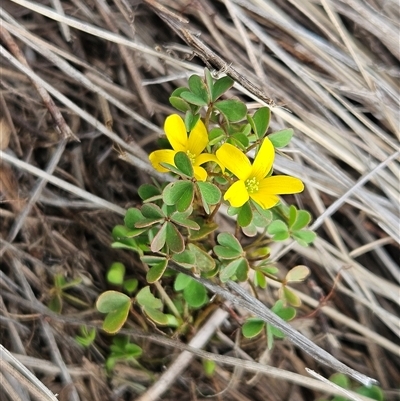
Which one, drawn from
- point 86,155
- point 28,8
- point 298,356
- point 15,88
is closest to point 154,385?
point 298,356

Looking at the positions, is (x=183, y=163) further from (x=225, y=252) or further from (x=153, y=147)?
(x=153, y=147)

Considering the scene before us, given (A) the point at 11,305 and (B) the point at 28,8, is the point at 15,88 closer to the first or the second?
(B) the point at 28,8

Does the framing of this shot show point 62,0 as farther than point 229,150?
Yes

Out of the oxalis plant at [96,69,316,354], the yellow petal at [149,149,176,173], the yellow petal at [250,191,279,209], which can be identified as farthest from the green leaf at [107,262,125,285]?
the yellow petal at [250,191,279,209]

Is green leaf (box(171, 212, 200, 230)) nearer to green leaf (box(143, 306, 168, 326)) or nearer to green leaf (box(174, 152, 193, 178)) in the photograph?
green leaf (box(174, 152, 193, 178))

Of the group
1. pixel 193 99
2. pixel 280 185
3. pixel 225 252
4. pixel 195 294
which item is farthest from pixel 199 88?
pixel 195 294

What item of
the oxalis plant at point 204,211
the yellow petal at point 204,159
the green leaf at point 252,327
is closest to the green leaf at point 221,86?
the oxalis plant at point 204,211
